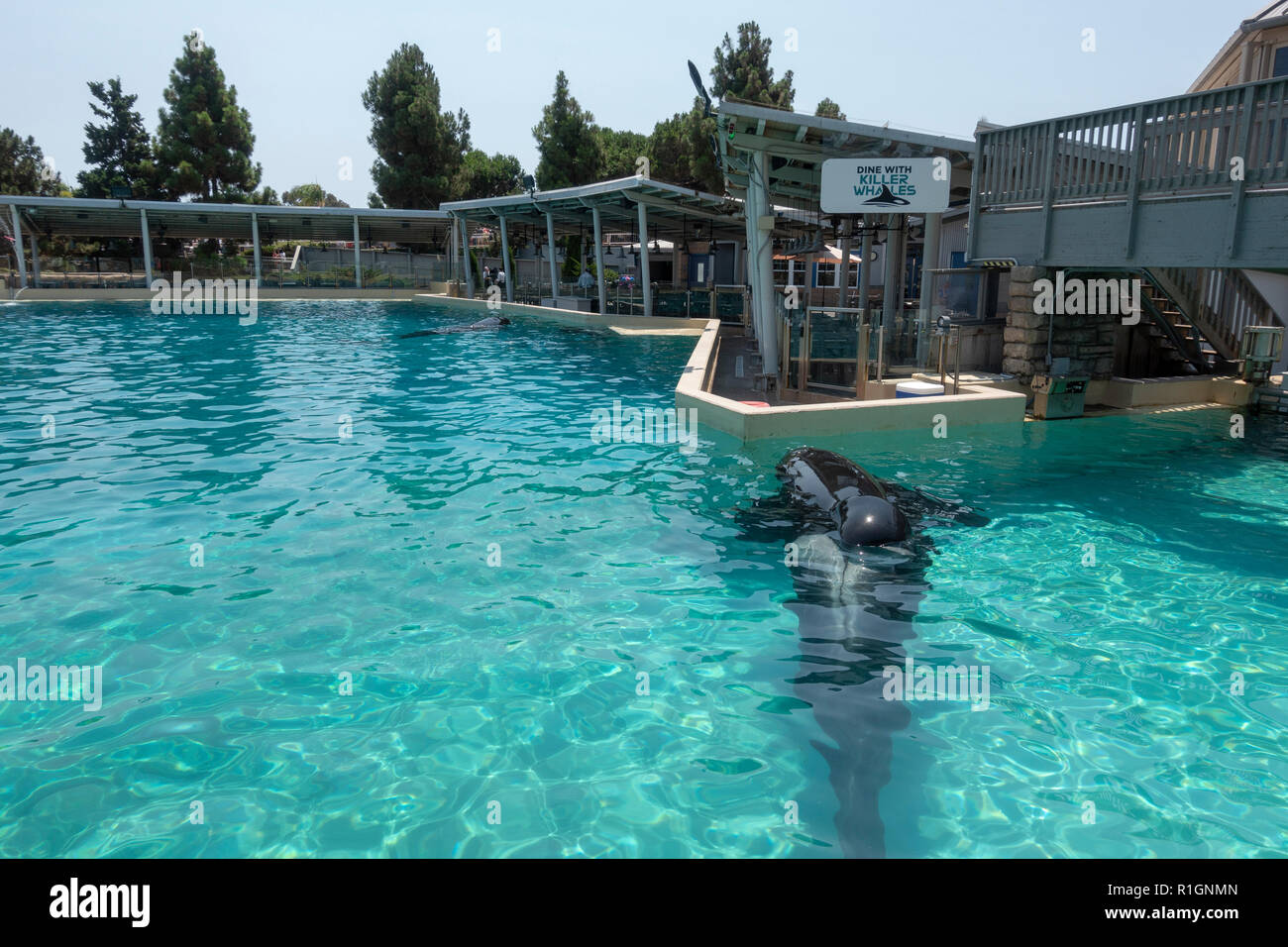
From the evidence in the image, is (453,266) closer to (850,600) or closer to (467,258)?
(467,258)

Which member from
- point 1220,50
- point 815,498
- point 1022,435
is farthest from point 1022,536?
point 1220,50

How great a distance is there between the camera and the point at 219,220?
44.3 m

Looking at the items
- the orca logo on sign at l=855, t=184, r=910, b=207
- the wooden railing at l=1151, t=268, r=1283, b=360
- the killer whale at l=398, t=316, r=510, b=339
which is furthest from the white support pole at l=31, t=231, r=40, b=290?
the wooden railing at l=1151, t=268, r=1283, b=360

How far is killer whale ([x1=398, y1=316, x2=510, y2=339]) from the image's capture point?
2588 cm

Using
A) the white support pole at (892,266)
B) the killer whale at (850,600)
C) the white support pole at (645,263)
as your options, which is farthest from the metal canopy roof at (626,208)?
the killer whale at (850,600)

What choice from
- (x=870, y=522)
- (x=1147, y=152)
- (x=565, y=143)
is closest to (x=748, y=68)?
(x=565, y=143)

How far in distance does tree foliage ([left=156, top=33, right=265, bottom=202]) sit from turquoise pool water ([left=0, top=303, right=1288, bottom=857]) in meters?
50.2

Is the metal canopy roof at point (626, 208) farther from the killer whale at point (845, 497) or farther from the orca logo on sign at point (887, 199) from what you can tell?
the killer whale at point (845, 497)

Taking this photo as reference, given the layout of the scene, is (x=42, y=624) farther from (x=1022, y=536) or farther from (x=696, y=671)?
(x=1022, y=536)

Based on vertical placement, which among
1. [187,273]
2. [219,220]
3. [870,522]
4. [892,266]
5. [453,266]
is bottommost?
[870,522]

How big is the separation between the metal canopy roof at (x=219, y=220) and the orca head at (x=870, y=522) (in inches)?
1559

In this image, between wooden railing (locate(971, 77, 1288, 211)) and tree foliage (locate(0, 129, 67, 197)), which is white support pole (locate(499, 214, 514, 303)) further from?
tree foliage (locate(0, 129, 67, 197))

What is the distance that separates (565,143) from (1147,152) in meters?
45.3
